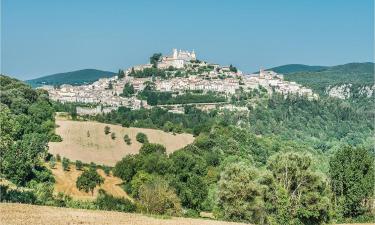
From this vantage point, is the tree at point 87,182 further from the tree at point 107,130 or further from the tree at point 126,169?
the tree at point 107,130

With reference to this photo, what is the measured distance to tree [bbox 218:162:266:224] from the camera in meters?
49.2

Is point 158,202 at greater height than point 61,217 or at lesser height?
lesser

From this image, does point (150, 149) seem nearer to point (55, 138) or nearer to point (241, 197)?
point (55, 138)

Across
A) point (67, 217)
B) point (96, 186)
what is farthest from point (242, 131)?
point (67, 217)

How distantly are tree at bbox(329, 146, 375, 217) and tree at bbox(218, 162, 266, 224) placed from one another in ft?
49.3

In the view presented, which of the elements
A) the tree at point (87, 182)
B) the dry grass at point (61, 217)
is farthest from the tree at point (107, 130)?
the dry grass at point (61, 217)

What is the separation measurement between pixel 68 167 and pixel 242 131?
44.0 m

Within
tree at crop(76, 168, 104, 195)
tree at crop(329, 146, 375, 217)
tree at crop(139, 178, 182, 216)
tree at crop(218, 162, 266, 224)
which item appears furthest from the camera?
tree at crop(76, 168, 104, 195)

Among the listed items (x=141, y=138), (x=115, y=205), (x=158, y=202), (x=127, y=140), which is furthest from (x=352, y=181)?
(x=141, y=138)

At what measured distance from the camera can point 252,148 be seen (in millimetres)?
107000

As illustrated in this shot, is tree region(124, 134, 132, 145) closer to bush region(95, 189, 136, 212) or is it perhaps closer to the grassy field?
the grassy field

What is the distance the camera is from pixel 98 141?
116750 mm

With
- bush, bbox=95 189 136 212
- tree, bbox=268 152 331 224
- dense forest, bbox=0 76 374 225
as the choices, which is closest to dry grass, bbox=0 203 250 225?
dense forest, bbox=0 76 374 225

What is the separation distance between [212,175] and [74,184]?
18.4 meters
